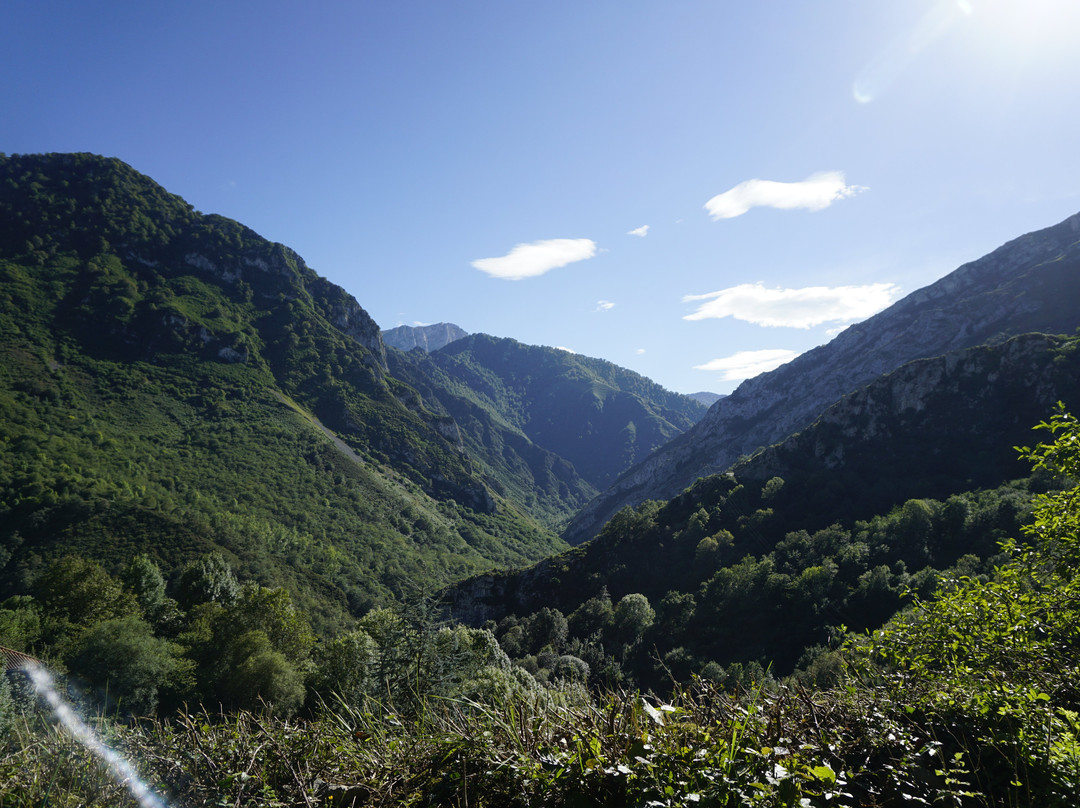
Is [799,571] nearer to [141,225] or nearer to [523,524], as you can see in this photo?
[523,524]

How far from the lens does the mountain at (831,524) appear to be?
41.8 meters

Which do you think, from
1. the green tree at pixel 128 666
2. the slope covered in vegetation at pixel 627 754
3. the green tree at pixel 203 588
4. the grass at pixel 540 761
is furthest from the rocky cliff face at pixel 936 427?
the grass at pixel 540 761

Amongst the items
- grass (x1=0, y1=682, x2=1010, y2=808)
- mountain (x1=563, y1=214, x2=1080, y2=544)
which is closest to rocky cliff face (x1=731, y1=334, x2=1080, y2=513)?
mountain (x1=563, y1=214, x2=1080, y2=544)

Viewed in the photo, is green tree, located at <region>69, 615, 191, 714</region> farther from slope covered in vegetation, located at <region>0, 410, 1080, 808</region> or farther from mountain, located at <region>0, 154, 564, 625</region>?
mountain, located at <region>0, 154, 564, 625</region>

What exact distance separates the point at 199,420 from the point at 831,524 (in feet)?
400

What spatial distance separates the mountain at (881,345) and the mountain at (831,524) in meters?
53.2

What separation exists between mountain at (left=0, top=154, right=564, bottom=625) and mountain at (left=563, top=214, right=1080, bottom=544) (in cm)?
5424

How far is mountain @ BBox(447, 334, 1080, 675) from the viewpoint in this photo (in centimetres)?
4175

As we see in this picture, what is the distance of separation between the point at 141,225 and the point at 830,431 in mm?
218142

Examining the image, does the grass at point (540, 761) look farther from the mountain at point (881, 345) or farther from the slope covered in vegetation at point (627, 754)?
the mountain at point (881, 345)

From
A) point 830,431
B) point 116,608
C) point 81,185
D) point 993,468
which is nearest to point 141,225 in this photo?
point 81,185

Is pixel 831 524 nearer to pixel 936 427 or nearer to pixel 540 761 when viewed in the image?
pixel 936 427

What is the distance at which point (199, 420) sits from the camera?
10294cm

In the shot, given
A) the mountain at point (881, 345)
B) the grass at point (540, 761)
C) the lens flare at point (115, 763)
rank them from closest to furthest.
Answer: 1. the grass at point (540, 761)
2. the lens flare at point (115, 763)
3. the mountain at point (881, 345)
